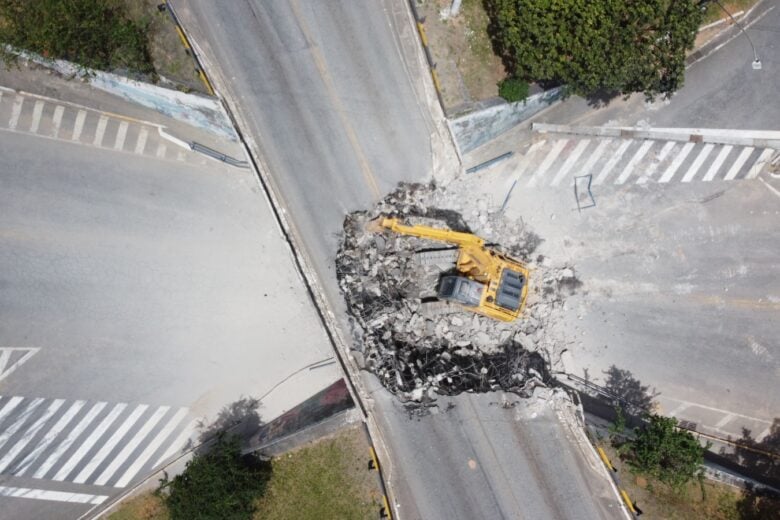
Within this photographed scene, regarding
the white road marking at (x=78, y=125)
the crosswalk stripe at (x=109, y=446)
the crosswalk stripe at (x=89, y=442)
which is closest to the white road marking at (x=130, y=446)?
the crosswalk stripe at (x=109, y=446)

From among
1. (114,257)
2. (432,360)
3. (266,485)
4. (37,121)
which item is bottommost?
(266,485)

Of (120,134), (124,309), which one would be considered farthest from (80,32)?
(124,309)

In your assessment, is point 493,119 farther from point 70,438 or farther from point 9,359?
point 9,359

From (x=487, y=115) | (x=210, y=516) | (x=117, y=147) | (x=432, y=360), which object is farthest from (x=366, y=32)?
(x=210, y=516)

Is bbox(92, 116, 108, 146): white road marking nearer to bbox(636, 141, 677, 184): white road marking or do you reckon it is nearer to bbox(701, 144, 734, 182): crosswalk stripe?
bbox(636, 141, 677, 184): white road marking

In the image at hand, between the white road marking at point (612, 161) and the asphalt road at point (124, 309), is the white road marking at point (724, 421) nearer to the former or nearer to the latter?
the white road marking at point (612, 161)

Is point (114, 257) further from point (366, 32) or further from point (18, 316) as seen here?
point (366, 32)

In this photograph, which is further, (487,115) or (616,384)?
(616,384)
